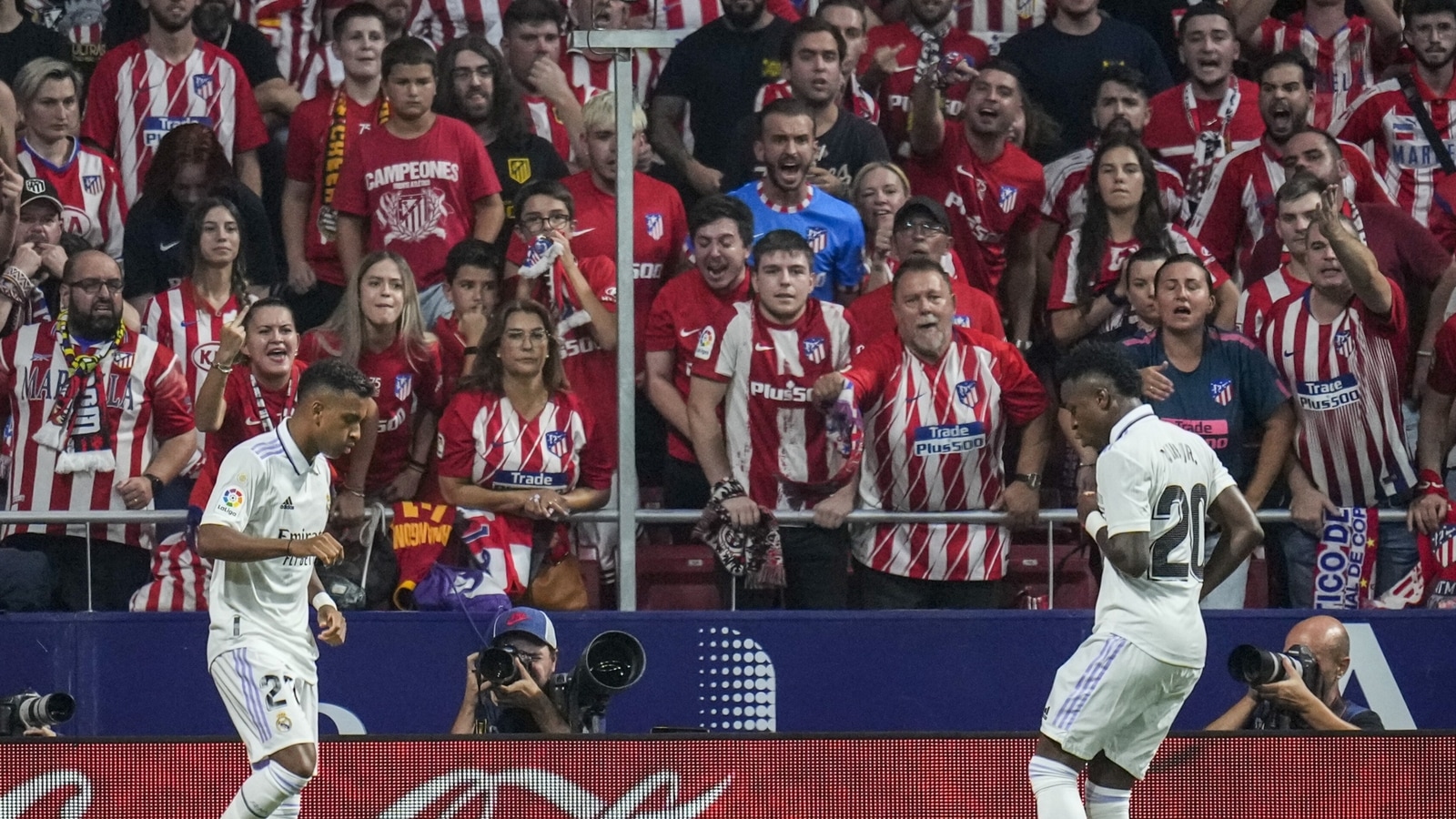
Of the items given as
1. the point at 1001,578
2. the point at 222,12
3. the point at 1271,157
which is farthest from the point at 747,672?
the point at 222,12

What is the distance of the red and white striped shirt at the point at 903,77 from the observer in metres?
10.2

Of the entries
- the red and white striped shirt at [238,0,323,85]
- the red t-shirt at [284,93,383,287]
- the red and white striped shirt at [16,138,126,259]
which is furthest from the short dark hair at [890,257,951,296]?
the red and white striped shirt at [238,0,323,85]

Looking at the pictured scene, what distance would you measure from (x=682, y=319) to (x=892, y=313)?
909mm

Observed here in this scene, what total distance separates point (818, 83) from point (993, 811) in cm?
365

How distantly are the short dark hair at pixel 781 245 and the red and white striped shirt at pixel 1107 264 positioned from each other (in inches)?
48.1

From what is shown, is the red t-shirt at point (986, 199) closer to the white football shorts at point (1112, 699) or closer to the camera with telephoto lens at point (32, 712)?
the white football shorts at point (1112, 699)

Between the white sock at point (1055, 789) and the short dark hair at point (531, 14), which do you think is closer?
the white sock at point (1055, 789)

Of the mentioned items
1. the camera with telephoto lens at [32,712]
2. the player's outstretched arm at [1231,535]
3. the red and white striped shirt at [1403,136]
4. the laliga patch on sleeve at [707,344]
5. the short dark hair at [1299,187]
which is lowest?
the camera with telephoto lens at [32,712]

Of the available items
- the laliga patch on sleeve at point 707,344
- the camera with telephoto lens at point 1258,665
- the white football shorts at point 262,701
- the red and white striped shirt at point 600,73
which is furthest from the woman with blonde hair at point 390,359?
the camera with telephoto lens at point 1258,665

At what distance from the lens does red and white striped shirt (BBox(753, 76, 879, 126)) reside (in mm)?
9812

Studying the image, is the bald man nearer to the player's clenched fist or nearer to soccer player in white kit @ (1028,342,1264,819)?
soccer player in white kit @ (1028,342,1264,819)

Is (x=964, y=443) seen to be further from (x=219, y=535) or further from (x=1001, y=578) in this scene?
(x=219, y=535)

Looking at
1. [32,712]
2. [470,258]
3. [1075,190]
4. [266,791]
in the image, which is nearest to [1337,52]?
[1075,190]

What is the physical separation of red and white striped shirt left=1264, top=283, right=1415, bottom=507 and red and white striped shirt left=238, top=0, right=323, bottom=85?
207 inches
